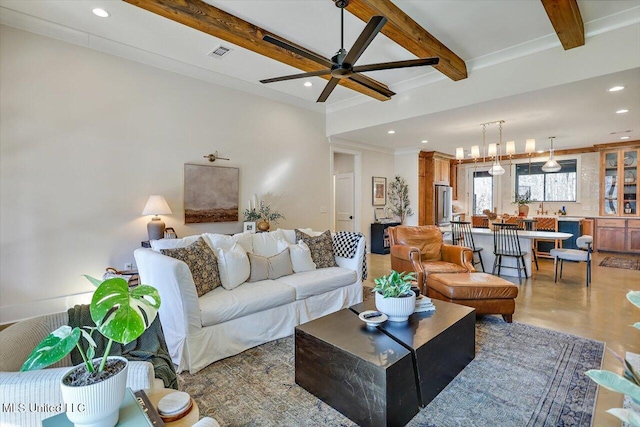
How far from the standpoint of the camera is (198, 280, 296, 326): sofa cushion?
2.52m

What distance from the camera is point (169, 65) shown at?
4.02 metres

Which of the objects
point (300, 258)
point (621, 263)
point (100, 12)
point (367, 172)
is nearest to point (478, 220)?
point (621, 263)

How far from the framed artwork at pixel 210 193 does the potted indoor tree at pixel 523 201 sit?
6.90 metres

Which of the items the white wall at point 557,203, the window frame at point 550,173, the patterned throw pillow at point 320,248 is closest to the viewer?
the patterned throw pillow at point 320,248

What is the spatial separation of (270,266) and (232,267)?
471 mm

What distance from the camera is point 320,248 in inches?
153

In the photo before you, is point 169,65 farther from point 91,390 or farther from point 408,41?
point 91,390

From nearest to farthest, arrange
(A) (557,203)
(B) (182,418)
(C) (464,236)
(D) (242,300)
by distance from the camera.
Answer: (B) (182,418) → (D) (242,300) → (C) (464,236) → (A) (557,203)

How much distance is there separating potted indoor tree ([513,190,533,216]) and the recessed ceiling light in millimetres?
8535

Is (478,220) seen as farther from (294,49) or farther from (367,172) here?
(294,49)

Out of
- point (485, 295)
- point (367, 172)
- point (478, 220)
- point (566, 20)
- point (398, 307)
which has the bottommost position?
point (485, 295)

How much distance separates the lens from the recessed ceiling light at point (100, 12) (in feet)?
9.67

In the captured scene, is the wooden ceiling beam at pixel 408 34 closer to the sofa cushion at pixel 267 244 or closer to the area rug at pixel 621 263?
the sofa cushion at pixel 267 244

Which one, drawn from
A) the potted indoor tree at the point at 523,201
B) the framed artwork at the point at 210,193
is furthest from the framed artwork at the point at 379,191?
the framed artwork at the point at 210,193
